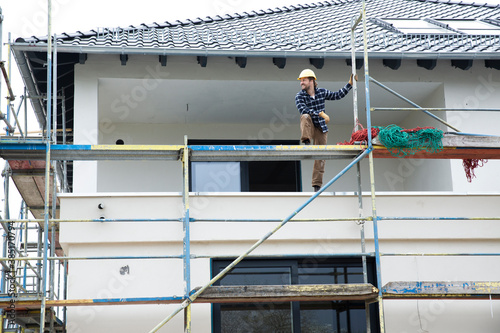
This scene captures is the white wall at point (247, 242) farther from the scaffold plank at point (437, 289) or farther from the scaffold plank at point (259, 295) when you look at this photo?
the scaffold plank at point (437, 289)

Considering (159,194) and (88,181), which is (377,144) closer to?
(159,194)

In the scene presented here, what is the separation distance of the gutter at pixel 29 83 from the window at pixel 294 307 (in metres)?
4.02

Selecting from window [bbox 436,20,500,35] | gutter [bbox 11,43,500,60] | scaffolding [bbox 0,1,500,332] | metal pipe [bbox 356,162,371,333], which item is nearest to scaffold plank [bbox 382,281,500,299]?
scaffolding [bbox 0,1,500,332]

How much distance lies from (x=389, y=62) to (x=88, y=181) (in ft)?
15.8

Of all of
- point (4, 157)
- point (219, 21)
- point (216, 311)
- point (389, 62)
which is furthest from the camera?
point (219, 21)

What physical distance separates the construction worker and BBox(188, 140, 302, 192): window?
2.13 m

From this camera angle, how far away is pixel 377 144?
9.37 meters

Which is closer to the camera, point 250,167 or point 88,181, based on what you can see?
point 88,181

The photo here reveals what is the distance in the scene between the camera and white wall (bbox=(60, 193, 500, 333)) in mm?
9641

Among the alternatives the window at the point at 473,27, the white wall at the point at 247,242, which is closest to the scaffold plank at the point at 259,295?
the white wall at the point at 247,242

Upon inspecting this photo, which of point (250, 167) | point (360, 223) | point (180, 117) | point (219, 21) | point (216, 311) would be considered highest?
point (219, 21)

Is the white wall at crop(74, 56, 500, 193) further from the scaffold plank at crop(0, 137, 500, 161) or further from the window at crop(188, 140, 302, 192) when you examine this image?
the scaffold plank at crop(0, 137, 500, 161)

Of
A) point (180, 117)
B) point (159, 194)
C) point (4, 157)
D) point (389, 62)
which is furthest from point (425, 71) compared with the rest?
point (4, 157)

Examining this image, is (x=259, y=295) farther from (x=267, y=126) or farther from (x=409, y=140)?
(x=267, y=126)
